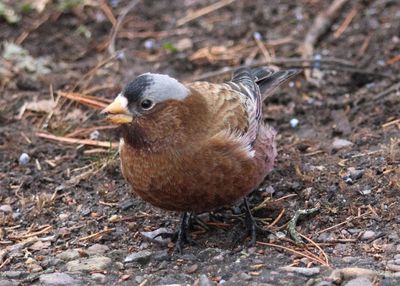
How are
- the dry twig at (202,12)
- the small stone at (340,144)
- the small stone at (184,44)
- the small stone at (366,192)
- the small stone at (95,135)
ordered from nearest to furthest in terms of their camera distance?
the small stone at (366,192) → the small stone at (340,144) → the small stone at (95,135) → the small stone at (184,44) → the dry twig at (202,12)

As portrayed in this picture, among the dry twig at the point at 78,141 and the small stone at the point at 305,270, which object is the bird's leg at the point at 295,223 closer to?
the small stone at the point at 305,270

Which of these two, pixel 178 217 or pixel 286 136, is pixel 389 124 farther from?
pixel 178 217

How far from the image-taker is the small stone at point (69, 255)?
469cm

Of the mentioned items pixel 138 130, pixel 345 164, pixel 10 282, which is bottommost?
pixel 10 282

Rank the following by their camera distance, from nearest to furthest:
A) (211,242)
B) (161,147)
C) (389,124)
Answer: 1. (161,147)
2. (211,242)
3. (389,124)

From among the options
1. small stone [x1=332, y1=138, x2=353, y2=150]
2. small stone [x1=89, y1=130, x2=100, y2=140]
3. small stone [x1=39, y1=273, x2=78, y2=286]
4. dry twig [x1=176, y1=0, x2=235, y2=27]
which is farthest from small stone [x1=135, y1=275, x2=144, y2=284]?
dry twig [x1=176, y1=0, x2=235, y2=27]

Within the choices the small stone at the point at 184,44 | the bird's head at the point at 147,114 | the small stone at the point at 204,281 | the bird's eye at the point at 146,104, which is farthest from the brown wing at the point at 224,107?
the small stone at the point at 184,44

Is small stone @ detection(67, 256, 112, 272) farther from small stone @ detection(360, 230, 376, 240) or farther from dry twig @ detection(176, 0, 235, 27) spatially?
dry twig @ detection(176, 0, 235, 27)

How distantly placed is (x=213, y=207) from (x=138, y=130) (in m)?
0.68

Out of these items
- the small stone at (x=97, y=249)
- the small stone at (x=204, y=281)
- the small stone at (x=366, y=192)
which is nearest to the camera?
the small stone at (x=204, y=281)

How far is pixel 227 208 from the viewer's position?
545cm

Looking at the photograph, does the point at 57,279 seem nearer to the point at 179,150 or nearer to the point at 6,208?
the point at 179,150

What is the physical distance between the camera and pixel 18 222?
5.27m

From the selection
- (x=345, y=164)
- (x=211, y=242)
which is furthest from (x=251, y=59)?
(x=211, y=242)
